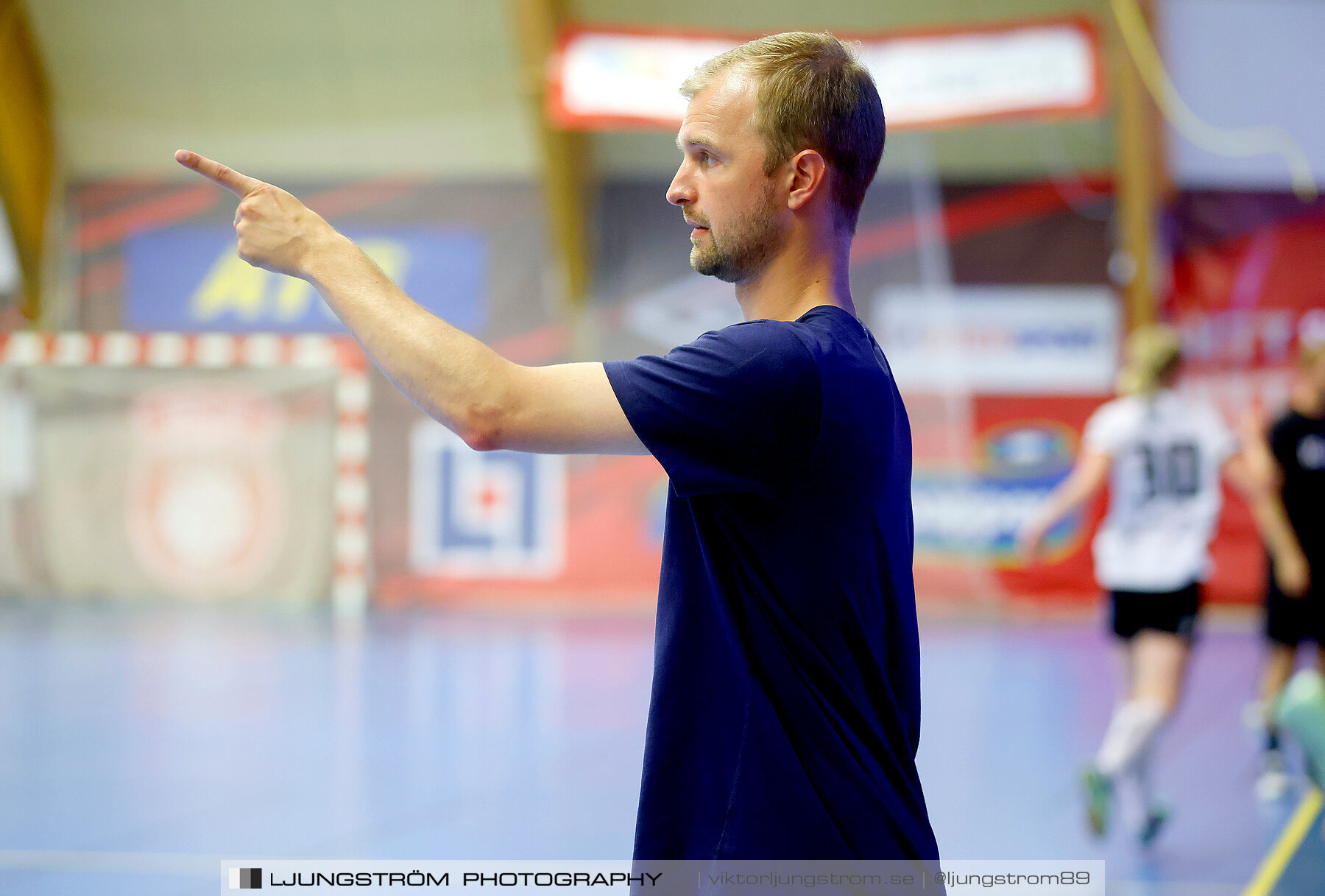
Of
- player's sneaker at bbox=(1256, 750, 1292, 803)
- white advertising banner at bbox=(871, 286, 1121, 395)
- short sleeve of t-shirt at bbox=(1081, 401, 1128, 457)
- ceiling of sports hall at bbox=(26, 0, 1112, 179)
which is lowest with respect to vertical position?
player's sneaker at bbox=(1256, 750, 1292, 803)

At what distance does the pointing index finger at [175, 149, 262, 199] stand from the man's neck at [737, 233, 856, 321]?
1.76 feet

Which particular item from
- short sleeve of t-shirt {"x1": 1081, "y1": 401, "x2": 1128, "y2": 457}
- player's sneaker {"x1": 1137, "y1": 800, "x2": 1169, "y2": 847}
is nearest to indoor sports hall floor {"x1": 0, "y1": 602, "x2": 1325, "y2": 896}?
player's sneaker {"x1": 1137, "y1": 800, "x2": 1169, "y2": 847}

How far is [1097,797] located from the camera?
3.70 metres

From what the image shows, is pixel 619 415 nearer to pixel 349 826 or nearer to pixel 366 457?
pixel 349 826

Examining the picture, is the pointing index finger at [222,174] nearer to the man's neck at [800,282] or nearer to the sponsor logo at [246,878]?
the man's neck at [800,282]

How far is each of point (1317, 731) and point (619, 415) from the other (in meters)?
0.81

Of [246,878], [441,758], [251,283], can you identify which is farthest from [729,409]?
[251,283]

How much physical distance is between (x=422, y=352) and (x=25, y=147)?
10.6m

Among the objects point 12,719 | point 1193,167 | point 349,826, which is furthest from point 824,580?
point 1193,167

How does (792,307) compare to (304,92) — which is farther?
(304,92)

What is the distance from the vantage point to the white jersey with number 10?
3.94 metres

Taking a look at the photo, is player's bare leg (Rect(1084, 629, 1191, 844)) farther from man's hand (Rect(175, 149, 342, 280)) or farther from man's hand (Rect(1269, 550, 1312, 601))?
man's hand (Rect(175, 149, 342, 280))

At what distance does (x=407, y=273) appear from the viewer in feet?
33.7

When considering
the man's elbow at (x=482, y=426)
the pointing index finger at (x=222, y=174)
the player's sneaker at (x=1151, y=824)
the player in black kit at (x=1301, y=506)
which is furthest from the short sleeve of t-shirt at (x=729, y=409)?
the player in black kit at (x=1301, y=506)
